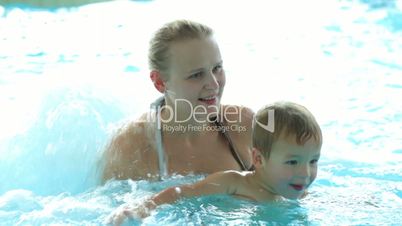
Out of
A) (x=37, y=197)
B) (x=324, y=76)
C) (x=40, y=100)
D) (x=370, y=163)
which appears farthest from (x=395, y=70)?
(x=37, y=197)

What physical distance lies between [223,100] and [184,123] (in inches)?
97.6

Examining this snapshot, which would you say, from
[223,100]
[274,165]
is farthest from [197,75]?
[223,100]

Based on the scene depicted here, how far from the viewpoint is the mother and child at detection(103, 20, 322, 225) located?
3.12 metres

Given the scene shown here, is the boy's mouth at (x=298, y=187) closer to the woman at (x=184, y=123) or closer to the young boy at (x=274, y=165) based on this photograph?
the young boy at (x=274, y=165)

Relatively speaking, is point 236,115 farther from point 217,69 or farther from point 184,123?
point 217,69

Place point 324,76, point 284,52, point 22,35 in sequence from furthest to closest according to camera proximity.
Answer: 1. point 22,35
2. point 284,52
3. point 324,76

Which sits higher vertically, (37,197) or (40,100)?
(40,100)

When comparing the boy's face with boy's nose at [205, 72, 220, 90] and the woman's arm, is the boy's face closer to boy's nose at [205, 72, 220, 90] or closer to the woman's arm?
the woman's arm

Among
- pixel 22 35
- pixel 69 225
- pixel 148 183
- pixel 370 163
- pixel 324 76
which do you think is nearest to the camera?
pixel 69 225

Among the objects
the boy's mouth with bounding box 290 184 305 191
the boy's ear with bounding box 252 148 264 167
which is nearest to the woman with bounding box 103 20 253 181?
the boy's ear with bounding box 252 148 264 167

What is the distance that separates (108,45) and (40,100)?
11.1 feet

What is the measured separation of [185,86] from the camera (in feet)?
11.5

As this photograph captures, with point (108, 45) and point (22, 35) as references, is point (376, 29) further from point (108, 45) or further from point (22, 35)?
point (22, 35)

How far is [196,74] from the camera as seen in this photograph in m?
3.49
